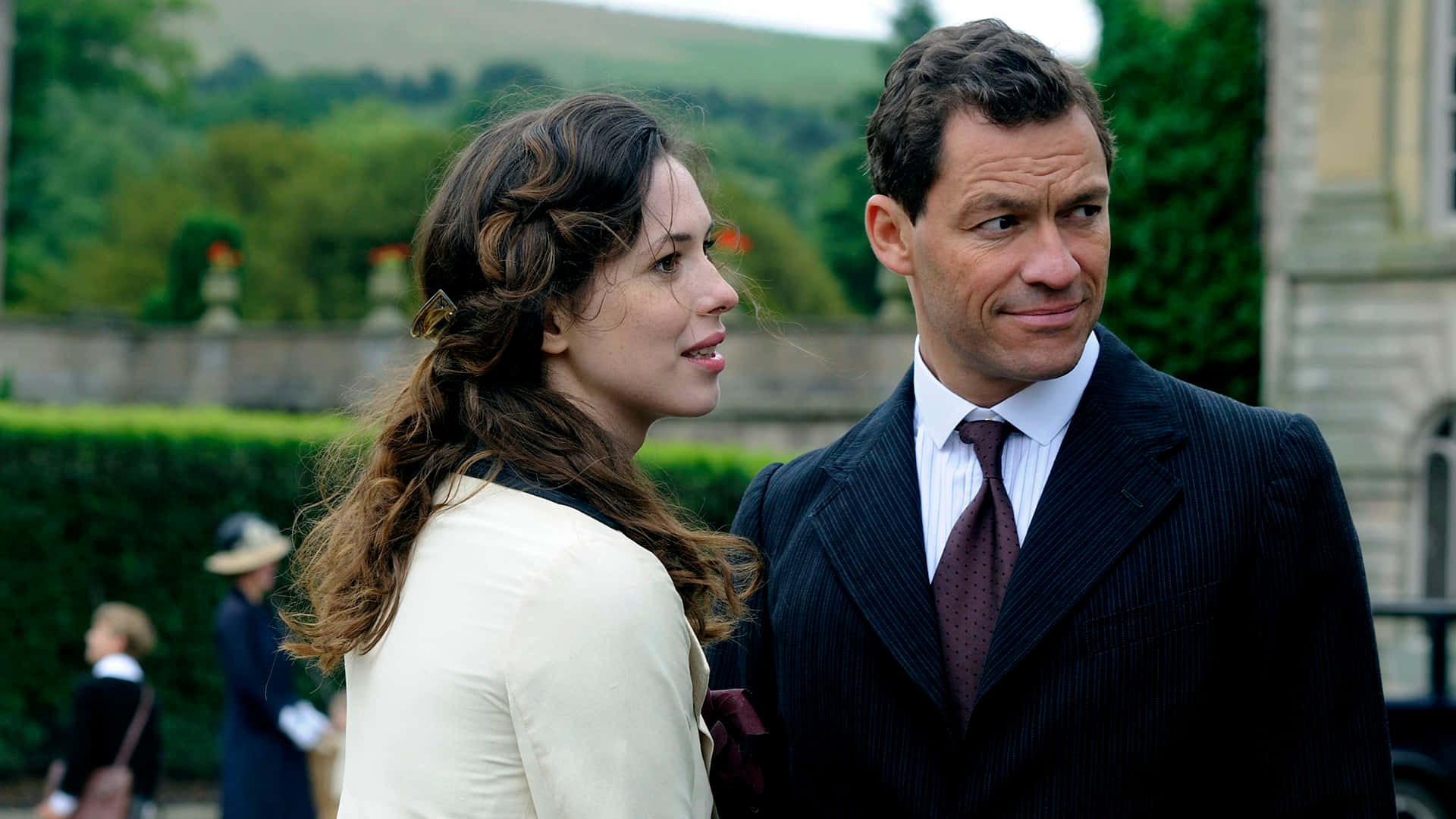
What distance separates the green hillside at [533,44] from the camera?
9088cm

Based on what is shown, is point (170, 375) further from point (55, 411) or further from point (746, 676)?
point (746, 676)

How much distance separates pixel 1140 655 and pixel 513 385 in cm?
99

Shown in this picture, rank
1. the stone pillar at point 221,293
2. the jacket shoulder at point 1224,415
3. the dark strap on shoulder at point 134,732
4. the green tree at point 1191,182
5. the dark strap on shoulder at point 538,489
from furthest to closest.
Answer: the stone pillar at point 221,293 → the green tree at point 1191,182 → the dark strap on shoulder at point 134,732 → the jacket shoulder at point 1224,415 → the dark strap on shoulder at point 538,489

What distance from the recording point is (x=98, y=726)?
7465 mm

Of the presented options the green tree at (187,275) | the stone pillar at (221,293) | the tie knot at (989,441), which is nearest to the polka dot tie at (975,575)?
the tie knot at (989,441)

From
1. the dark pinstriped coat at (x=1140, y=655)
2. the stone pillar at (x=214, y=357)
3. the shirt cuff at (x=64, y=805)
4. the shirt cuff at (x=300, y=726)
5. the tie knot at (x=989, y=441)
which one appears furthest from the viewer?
→ the stone pillar at (x=214, y=357)

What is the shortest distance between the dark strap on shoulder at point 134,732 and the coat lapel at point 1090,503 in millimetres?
6139

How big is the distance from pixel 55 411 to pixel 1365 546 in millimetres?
10992

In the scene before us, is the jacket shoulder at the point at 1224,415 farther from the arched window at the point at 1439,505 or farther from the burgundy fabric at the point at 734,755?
the arched window at the point at 1439,505

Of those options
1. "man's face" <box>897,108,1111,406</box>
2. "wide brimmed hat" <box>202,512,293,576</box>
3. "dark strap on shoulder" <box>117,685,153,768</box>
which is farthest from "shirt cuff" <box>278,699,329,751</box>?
"man's face" <box>897,108,1111,406</box>

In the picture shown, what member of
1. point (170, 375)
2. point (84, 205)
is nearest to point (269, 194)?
point (84, 205)

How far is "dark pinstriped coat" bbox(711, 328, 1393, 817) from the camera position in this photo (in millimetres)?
2281

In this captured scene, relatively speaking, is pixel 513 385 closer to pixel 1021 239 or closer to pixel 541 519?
pixel 541 519

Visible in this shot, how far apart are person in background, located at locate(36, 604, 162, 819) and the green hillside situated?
79.5m
